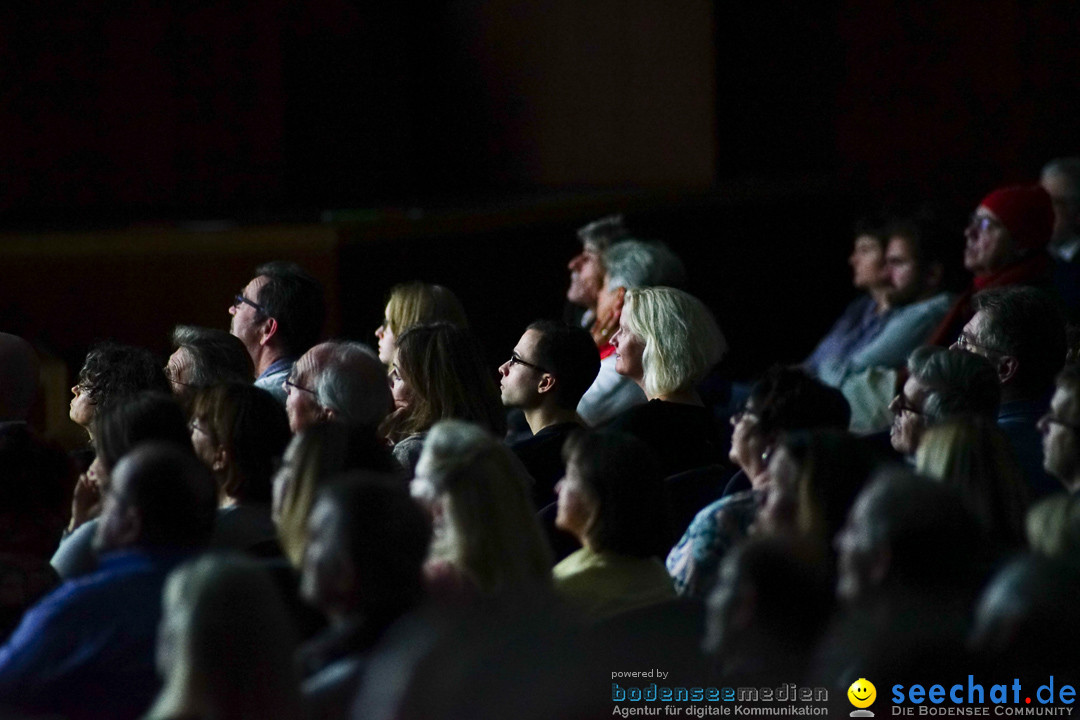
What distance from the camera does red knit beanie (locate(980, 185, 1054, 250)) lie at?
17.6 ft

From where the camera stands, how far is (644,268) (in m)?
5.33

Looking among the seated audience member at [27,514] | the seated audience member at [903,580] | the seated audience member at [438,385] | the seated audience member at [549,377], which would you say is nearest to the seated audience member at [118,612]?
the seated audience member at [27,514]

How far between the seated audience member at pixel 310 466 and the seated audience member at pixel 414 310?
1.71 m

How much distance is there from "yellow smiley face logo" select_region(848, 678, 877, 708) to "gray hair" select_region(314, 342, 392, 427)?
1.75 meters

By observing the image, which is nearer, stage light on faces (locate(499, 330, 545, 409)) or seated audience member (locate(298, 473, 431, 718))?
seated audience member (locate(298, 473, 431, 718))

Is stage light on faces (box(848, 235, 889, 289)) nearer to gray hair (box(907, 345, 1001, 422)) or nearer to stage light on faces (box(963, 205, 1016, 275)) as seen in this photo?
stage light on faces (box(963, 205, 1016, 275))

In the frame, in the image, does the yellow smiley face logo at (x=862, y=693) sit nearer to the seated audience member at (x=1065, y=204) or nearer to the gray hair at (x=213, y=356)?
the gray hair at (x=213, y=356)

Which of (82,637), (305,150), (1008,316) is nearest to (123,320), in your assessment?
A: (305,150)

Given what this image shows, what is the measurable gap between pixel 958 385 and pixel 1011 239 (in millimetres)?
2194

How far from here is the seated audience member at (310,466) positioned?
271cm

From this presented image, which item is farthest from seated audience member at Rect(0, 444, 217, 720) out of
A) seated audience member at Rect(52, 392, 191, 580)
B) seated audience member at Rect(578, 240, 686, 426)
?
seated audience member at Rect(578, 240, 686, 426)

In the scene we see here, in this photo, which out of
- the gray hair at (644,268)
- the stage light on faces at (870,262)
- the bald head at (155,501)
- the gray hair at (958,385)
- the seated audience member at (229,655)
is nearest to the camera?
the seated audience member at (229,655)

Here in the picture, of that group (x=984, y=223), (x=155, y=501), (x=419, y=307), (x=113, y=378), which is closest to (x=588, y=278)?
(x=419, y=307)

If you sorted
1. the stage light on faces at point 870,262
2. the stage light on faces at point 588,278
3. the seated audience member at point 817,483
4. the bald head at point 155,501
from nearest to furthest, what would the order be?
1. the bald head at point 155,501
2. the seated audience member at point 817,483
3. the stage light on faces at point 588,278
4. the stage light on faces at point 870,262
